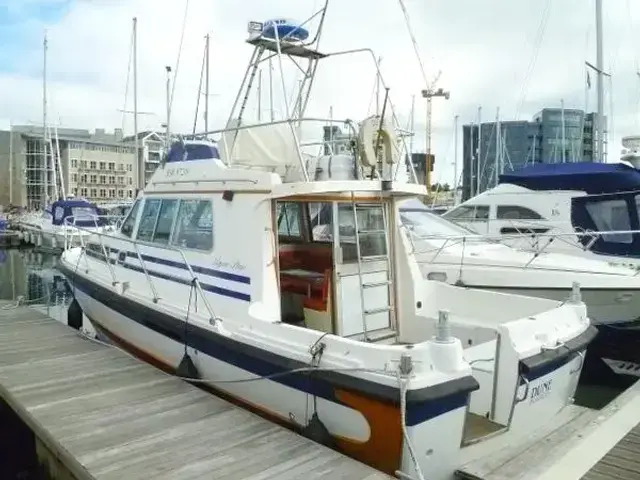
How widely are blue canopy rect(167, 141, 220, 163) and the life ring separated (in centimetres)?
164

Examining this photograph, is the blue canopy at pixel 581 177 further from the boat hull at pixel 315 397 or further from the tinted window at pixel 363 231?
the boat hull at pixel 315 397

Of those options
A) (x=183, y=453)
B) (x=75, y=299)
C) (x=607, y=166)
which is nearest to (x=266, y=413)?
(x=183, y=453)

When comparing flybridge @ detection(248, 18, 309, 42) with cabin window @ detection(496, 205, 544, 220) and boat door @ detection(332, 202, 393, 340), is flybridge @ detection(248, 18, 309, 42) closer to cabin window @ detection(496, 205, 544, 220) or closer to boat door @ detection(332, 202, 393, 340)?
boat door @ detection(332, 202, 393, 340)

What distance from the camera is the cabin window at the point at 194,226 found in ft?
20.8

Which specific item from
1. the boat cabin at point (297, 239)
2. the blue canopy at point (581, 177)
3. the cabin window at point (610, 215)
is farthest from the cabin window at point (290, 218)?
the cabin window at point (610, 215)

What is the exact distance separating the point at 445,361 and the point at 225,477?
1746 mm

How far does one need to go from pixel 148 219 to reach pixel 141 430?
3420 millimetres

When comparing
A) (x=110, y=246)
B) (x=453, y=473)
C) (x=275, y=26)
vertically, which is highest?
(x=275, y=26)

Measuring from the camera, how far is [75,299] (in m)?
9.81

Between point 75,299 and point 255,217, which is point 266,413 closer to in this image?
point 255,217

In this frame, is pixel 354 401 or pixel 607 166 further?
pixel 607 166

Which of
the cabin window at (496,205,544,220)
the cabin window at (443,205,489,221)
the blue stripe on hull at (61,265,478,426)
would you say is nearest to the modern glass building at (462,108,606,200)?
the cabin window at (443,205,489,221)

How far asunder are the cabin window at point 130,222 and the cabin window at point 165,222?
78 cm

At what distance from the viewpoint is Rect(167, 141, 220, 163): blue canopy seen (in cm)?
654
